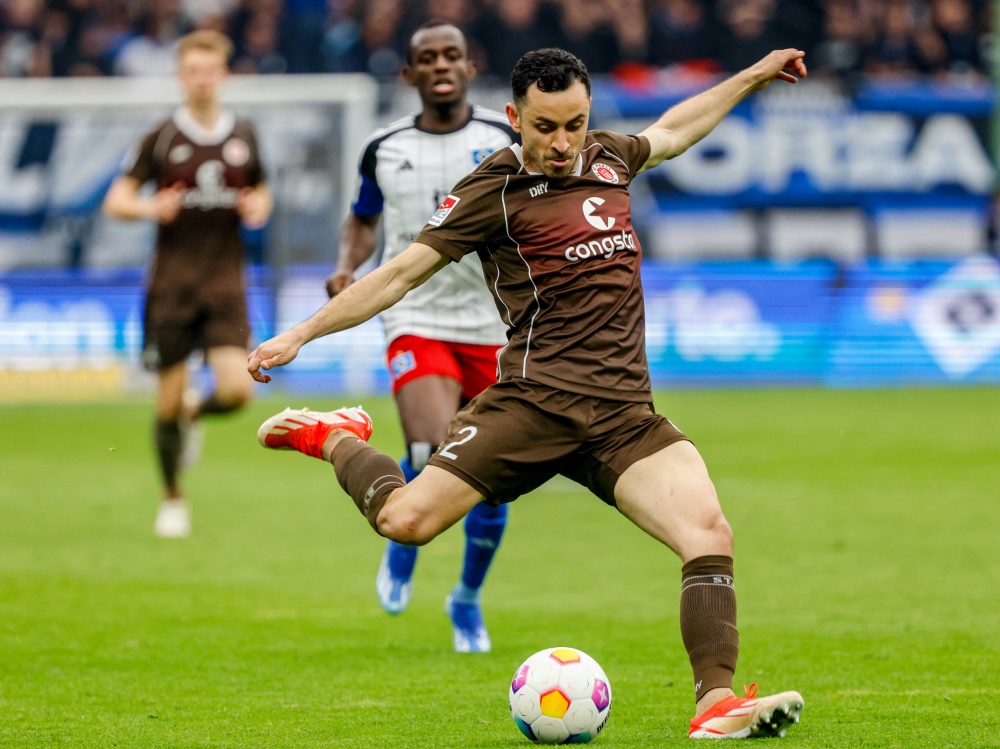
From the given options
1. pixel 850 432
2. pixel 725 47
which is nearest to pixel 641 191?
pixel 725 47

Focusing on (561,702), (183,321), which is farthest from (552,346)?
(183,321)

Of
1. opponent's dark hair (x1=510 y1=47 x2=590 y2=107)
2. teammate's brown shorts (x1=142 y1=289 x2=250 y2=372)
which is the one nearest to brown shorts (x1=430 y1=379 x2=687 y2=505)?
opponent's dark hair (x1=510 y1=47 x2=590 y2=107)

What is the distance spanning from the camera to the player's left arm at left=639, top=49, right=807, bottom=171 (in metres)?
5.80

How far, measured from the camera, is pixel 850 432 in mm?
15180

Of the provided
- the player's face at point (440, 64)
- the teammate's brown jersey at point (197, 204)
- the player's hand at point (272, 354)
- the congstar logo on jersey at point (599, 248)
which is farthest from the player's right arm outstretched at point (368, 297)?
the teammate's brown jersey at point (197, 204)

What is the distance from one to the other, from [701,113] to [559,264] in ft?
3.19

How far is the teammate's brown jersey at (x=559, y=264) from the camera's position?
5.32 meters

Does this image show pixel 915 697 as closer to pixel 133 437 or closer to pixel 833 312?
pixel 133 437

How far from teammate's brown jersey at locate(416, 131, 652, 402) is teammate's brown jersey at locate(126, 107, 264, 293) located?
5.26 m

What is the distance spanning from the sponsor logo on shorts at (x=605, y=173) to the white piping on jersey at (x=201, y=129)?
5.62m

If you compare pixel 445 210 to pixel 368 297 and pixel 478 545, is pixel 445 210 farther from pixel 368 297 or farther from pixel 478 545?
pixel 478 545

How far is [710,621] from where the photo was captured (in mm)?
5039

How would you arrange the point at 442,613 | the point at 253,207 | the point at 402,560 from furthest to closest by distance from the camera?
the point at 253,207
the point at 442,613
the point at 402,560

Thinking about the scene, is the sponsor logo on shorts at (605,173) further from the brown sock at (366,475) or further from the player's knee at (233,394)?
the player's knee at (233,394)
